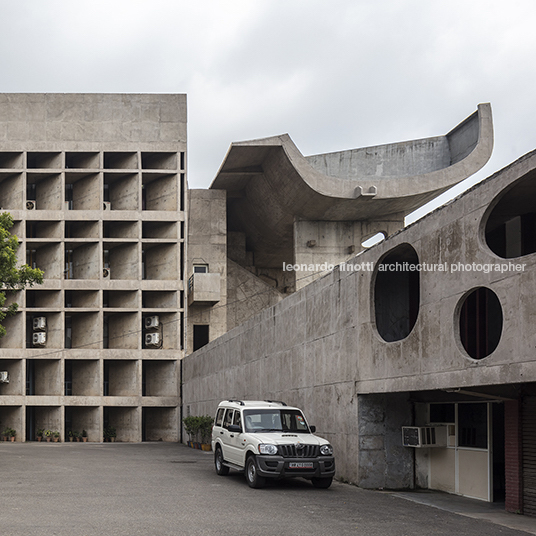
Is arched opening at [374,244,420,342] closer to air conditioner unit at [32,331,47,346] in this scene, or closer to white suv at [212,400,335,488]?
white suv at [212,400,335,488]

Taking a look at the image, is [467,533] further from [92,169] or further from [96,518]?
[92,169]

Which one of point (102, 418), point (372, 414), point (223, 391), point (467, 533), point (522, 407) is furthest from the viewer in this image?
point (102, 418)

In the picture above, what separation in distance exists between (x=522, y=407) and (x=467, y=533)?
2922 millimetres

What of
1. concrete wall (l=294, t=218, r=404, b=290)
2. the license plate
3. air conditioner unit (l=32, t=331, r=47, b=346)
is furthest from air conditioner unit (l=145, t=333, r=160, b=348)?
the license plate

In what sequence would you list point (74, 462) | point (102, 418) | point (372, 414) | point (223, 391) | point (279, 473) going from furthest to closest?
point (102, 418) → point (223, 391) → point (74, 462) → point (372, 414) → point (279, 473)

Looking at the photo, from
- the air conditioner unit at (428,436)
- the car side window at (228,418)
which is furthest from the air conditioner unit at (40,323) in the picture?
the air conditioner unit at (428,436)

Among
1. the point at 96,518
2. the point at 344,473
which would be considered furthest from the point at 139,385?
the point at 96,518

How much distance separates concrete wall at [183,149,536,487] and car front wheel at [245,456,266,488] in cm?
245

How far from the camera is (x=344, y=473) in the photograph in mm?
18172

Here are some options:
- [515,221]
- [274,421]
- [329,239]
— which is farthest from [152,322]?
[515,221]

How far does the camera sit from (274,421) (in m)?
17.8

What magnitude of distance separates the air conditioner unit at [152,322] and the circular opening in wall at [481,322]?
30116mm

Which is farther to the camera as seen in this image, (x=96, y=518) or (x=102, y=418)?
(x=102, y=418)

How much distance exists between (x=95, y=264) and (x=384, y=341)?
31.5 metres
